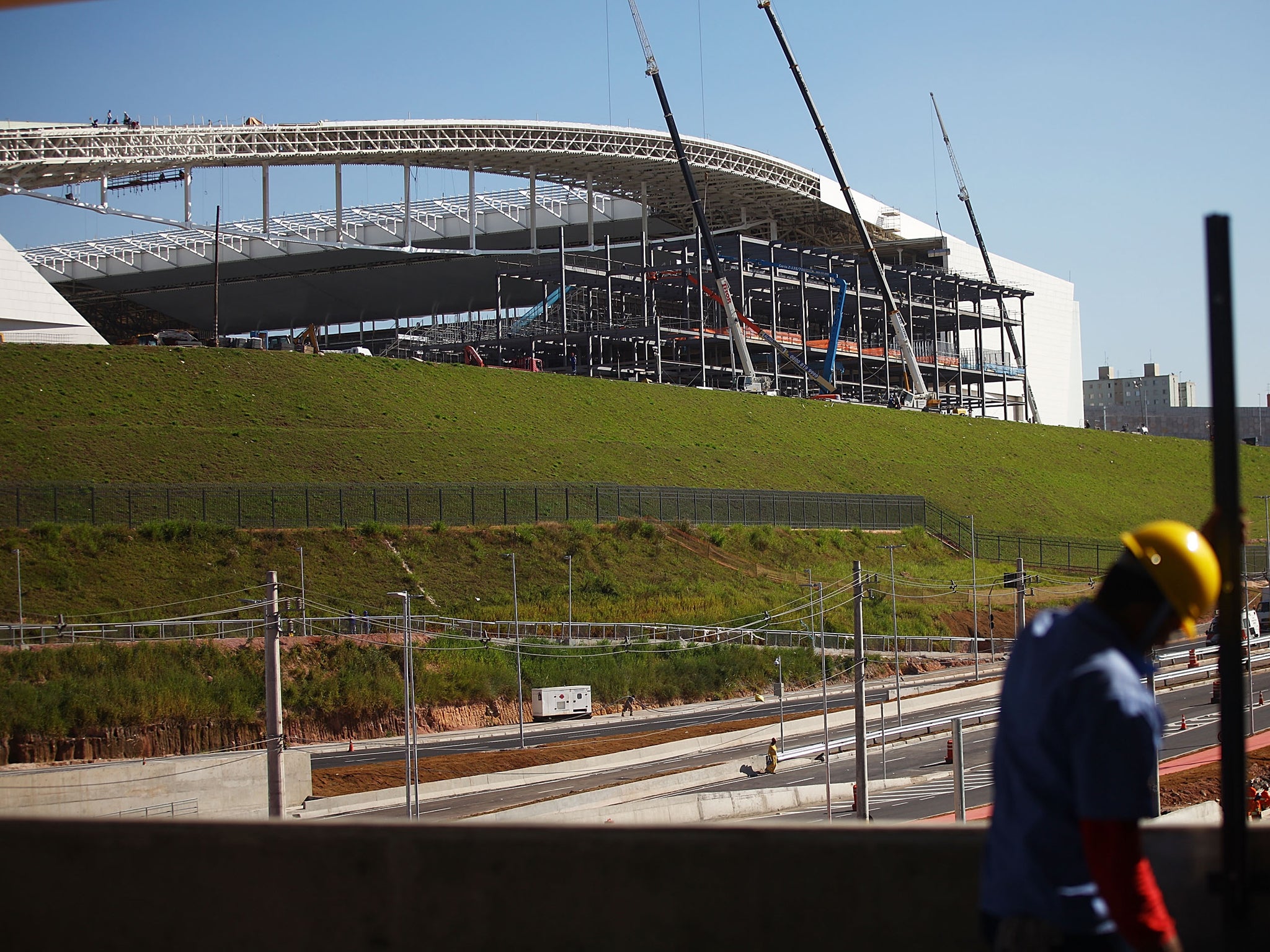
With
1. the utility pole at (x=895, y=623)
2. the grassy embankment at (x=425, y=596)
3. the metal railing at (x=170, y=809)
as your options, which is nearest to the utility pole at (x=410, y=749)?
the metal railing at (x=170, y=809)

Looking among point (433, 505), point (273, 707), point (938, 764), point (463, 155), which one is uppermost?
point (463, 155)

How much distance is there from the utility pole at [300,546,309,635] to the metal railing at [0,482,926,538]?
4617 millimetres

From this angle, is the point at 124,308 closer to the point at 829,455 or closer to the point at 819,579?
the point at 829,455

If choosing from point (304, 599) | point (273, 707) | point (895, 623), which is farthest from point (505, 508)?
point (273, 707)

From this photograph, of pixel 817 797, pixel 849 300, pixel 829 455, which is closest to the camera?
pixel 817 797

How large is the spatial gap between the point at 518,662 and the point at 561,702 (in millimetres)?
4445

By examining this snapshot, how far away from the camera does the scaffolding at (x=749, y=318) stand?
319 feet

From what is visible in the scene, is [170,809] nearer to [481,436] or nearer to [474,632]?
[474,632]

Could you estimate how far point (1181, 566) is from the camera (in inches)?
156

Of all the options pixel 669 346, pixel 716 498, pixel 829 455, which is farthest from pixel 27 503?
pixel 669 346

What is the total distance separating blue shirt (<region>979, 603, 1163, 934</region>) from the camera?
12.5 ft

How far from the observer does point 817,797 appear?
116ft

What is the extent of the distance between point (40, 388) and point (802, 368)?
56275 mm

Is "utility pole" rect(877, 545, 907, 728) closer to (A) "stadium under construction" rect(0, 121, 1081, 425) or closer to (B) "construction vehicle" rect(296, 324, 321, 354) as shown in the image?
(A) "stadium under construction" rect(0, 121, 1081, 425)
